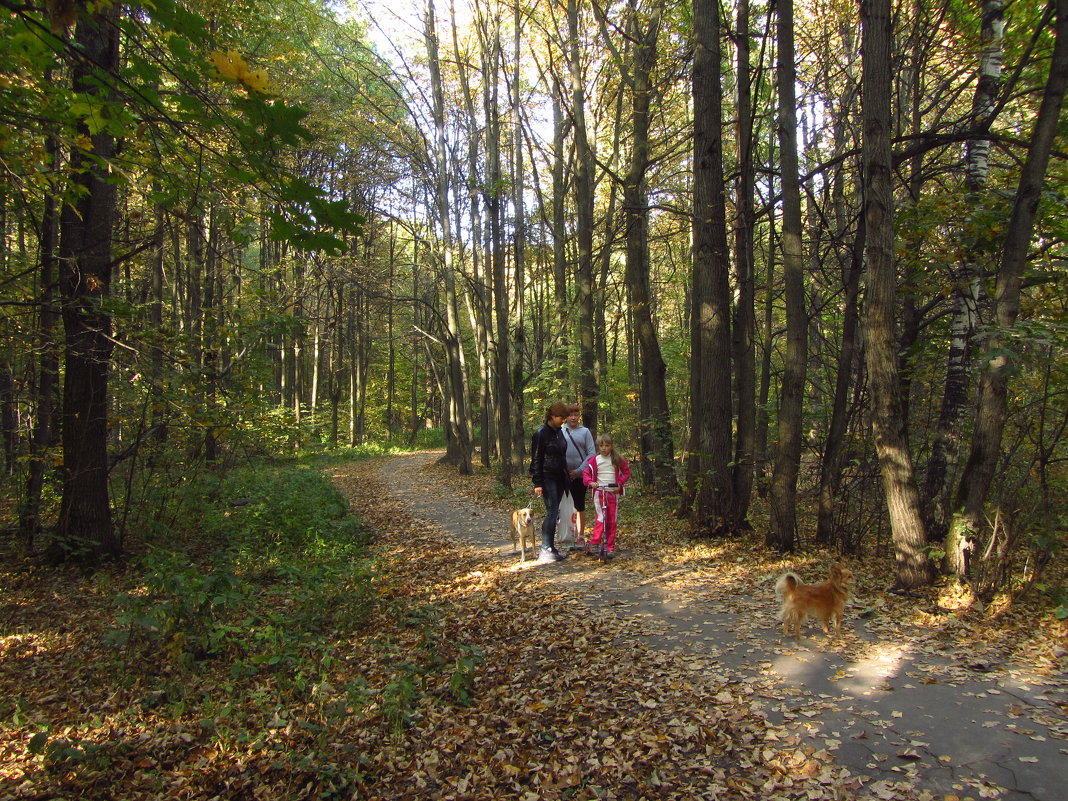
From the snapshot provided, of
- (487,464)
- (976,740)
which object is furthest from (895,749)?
(487,464)

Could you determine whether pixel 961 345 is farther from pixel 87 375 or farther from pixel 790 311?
pixel 87 375

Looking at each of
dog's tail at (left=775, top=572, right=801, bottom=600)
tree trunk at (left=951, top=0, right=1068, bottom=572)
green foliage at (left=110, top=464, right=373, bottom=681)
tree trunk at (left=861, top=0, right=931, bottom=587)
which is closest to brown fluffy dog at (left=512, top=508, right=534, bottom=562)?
green foliage at (left=110, top=464, right=373, bottom=681)

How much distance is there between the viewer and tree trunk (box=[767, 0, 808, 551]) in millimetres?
7676

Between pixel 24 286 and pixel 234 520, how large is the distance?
16.0 feet

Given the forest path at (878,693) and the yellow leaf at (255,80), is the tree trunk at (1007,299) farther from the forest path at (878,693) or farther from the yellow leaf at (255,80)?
the yellow leaf at (255,80)

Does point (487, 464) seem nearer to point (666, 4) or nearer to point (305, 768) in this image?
point (666, 4)

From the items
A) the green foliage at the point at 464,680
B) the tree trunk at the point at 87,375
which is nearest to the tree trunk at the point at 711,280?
the green foliage at the point at 464,680

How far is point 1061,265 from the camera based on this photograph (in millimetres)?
6422

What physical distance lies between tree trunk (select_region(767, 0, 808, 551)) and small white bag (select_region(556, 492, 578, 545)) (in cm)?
274

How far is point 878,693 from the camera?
419 cm

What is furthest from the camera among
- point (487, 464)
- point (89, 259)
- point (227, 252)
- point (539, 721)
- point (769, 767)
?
point (487, 464)

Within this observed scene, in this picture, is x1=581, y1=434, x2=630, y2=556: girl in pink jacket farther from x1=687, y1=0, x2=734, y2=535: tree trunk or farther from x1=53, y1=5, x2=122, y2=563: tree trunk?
x1=53, y1=5, x2=122, y2=563: tree trunk

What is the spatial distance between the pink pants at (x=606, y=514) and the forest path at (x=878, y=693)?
4.17 ft

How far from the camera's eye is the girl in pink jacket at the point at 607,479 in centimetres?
782
